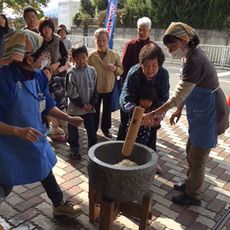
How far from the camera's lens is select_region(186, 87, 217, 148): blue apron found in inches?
118

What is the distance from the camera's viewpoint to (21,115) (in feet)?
7.70

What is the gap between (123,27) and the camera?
2069cm

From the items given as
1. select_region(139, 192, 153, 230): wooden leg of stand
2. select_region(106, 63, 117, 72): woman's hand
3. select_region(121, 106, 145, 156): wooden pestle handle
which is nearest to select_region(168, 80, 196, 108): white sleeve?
Result: select_region(121, 106, 145, 156): wooden pestle handle

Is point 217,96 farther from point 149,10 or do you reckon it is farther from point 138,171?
point 149,10

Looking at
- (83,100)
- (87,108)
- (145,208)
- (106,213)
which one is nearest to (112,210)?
(106,213)

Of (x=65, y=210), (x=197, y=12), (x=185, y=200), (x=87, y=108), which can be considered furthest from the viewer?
(x=197, y=12)

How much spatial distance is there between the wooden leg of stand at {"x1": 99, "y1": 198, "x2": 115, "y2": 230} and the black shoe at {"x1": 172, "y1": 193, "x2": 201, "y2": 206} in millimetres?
1059

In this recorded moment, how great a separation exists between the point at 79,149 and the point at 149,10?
53.2ft

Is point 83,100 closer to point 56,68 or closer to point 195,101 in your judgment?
point 56,68

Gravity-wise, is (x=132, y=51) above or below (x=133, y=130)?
above

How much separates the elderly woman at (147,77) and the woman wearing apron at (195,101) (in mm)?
162

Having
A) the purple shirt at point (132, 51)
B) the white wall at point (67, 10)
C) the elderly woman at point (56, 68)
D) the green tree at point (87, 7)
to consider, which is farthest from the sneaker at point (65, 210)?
the white wall at point (67, 10)

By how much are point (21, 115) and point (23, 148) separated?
26 centimetres

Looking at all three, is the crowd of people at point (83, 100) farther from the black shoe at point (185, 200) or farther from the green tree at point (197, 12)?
the green tree at point (197, 12)
